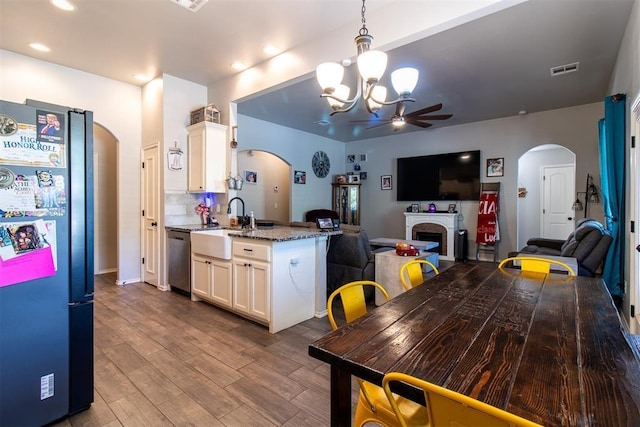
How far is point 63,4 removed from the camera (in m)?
2.80

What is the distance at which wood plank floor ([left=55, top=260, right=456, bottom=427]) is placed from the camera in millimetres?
1785

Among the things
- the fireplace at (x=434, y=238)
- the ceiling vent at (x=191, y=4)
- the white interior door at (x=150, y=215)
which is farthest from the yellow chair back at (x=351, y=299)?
the fireplace at (x=434, y=238)

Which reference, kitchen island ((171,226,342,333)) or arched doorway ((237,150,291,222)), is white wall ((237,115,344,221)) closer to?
arched doorway ((237,150,291,222))

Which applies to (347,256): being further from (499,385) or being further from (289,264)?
(499,385)

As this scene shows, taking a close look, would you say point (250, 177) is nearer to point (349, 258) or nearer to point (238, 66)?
point (238, 66)

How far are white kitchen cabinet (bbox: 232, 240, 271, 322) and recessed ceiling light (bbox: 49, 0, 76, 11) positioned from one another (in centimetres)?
258

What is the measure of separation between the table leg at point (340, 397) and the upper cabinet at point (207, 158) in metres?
3.65

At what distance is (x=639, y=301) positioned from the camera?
2.53 m

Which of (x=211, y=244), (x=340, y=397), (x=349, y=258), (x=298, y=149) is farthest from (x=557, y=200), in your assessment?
(x=340, y=397)

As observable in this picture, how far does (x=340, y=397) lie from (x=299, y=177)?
6.47 meters

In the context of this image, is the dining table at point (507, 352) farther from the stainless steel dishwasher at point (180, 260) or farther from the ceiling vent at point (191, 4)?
the stainless steel dishwasher at point (180, 260)

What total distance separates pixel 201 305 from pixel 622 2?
5.04 m

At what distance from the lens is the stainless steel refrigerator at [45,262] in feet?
4.91

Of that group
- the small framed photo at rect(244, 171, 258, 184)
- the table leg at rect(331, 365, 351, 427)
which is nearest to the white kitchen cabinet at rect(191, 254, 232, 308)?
the table leg at rect(331, 365, 351, 427)
